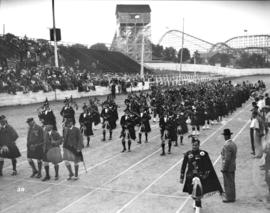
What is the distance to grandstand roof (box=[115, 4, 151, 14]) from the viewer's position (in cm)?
8888

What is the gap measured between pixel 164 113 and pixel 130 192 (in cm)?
588

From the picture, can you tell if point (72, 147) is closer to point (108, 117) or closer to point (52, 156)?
point (52, 156)

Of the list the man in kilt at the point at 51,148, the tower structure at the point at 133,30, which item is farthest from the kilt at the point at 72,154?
the tower structure at the point at 133,30

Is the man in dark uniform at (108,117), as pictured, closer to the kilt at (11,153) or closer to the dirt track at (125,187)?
the dirt track at (125,187)

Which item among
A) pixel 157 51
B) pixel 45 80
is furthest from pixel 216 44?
pixel 45 80

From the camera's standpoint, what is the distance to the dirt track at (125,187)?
9594mm

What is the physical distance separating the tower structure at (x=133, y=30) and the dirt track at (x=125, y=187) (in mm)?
70247

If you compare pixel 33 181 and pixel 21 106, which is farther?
pixel 21 106

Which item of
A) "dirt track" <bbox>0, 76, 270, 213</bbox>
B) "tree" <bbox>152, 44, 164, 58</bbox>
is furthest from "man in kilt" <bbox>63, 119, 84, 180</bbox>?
"tree" <bbox>152, 44, 164, 58</bbox>

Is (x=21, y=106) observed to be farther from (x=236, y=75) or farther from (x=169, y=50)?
(x=169, y=50)

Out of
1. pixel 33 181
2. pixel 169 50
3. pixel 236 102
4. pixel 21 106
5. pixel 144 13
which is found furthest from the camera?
pixel 169 50

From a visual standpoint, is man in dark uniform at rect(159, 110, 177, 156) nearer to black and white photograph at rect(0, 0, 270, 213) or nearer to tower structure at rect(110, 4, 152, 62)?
black and white photograph at rect(0, 0, 270, 213)

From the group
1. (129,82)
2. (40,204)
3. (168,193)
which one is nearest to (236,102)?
(129,82)

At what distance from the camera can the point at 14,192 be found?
10789 millimetres
